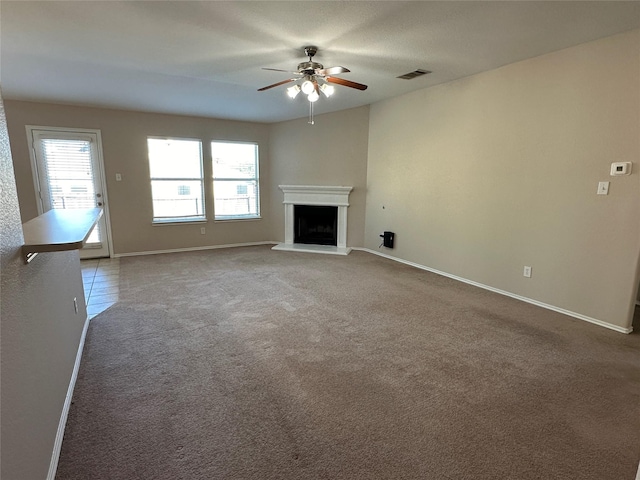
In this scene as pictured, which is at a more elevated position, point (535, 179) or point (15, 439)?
point (535, 179)

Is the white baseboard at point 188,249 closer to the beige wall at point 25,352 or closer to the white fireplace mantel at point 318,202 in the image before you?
the white fireplace mantel at point 318,202

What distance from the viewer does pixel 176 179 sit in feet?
19.7

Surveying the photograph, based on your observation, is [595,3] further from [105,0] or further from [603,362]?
→ [105,0]

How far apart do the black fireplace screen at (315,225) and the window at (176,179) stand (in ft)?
6.09

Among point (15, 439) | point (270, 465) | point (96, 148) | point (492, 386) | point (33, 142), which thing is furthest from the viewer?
point (96, 148)

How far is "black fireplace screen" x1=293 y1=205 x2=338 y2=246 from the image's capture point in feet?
21.2

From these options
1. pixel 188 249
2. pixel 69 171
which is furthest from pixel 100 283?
pixel 69 171

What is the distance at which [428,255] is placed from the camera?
16.2 feet

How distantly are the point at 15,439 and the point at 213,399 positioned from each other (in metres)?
1.03

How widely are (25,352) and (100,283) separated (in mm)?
3354

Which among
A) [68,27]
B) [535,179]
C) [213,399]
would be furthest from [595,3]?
[68,27]

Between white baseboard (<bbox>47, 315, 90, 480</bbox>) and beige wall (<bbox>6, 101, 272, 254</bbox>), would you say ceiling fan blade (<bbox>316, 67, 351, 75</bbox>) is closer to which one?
white baseboard (<bbox>47, 315, 90, 480</bbox>)

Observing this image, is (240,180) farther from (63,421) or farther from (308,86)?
(63,421)

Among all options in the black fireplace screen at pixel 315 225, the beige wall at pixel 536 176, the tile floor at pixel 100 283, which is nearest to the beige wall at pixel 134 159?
the tile floor at pixel 100 283
